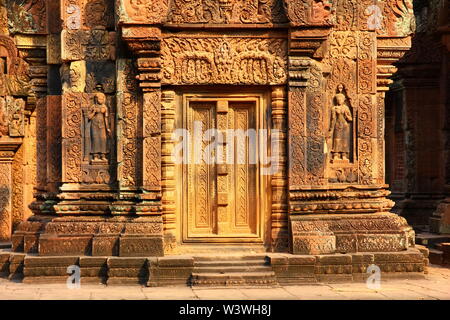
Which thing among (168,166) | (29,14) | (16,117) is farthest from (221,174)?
(16,117)

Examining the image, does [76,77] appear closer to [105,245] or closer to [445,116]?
[105,245]

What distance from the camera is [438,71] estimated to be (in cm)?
1773

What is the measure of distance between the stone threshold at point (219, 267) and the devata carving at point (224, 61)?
2.43m

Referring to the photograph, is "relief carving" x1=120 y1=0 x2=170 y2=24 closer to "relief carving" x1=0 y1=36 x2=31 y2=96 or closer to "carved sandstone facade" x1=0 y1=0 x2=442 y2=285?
"carved sandstone facade" x1=0 y1=0 x2=442 y2=285

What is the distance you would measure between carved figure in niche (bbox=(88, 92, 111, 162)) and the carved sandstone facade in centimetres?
2

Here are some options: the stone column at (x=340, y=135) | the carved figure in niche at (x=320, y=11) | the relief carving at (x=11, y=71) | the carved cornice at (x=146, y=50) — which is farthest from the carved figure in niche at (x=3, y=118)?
the carved figure in niche at (x=320, y=11)

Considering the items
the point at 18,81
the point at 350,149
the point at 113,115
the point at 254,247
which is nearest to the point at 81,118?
the point at 113,115

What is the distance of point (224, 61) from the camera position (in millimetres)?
11352

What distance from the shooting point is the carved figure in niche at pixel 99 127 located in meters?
11.5

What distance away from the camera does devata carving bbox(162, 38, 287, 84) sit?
11.3m

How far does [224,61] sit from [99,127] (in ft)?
6.49

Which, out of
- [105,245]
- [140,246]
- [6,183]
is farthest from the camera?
[6,183]

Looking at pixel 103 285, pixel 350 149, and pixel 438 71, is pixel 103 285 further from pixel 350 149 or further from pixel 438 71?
pixel 438 71

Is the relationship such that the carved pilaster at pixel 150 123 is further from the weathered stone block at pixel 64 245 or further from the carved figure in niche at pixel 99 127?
the weathered stone block at pixel 64 245
